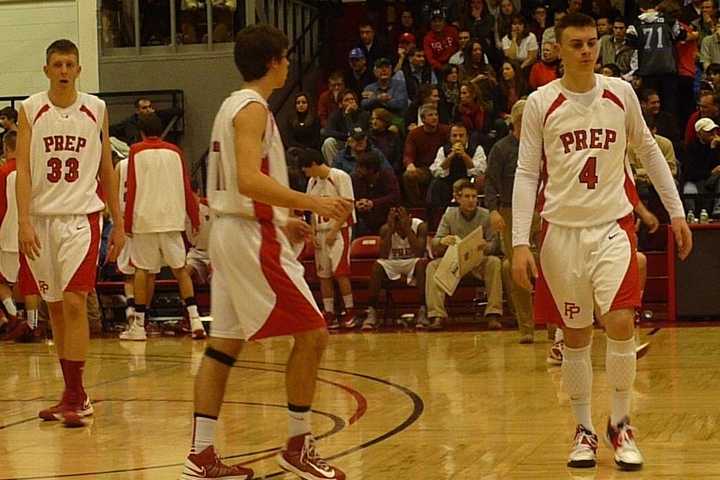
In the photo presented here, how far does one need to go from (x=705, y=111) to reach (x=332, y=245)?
4418 mm

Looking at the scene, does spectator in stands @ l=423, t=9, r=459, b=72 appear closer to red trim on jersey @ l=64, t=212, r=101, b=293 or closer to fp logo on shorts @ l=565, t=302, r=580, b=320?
red trim on jersey @ l=64, t=212, r=101, b=293

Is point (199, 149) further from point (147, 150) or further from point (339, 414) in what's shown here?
point (339, 414)

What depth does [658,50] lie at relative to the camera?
15.0 metres

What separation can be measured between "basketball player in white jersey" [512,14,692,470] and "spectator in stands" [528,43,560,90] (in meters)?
9.87

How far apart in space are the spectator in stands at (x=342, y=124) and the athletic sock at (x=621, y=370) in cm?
1004

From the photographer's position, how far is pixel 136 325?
484 inches

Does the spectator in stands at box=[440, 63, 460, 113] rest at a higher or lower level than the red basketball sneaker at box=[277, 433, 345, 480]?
higher

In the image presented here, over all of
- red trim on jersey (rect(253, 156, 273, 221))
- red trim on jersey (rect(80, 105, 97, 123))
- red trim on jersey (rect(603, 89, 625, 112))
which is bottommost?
red trim on jersey (rect(253, 156, 273, 221))

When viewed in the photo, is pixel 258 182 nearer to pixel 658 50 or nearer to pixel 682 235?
pixel 682 235

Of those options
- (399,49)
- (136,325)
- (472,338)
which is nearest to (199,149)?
(399,49)

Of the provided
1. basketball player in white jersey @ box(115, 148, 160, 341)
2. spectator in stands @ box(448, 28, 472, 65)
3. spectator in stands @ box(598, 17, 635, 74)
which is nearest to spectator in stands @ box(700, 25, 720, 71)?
spectator in stands @ box(598, 17, 635, 74)

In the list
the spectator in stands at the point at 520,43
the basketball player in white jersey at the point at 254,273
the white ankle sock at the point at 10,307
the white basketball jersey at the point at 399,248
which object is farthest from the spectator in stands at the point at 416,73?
the basketball player in white jersey at the point at 254,273

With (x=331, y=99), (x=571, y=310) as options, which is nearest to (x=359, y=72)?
(x=331, y=99)

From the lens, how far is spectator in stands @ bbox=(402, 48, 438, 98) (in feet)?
54.4
